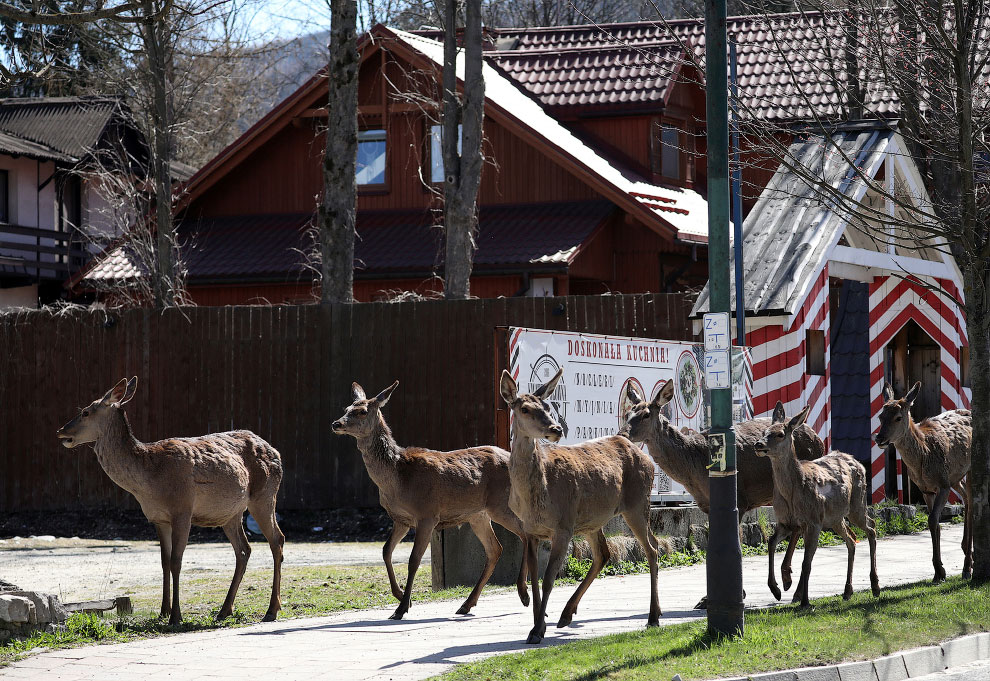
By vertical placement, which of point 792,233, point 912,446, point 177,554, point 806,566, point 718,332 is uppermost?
point 792,233

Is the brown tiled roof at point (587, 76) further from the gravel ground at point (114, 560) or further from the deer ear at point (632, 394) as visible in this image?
the gravel ground at point (114, 560)

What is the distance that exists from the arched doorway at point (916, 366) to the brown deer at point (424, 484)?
1341 centimetres

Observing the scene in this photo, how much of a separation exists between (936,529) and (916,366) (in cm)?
1180

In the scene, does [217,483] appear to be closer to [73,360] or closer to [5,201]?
[73,360]

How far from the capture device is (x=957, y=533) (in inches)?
779

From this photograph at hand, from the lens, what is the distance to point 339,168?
71.2ft

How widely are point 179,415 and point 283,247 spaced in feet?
33.8

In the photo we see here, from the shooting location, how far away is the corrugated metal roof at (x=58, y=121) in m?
42.6

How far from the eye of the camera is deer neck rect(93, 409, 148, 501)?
1157 cm

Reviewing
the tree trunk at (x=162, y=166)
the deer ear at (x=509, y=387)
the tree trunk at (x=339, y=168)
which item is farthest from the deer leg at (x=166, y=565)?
the tree trunk at (x=162, y=166)

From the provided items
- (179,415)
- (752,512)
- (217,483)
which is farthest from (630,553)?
(179,415)

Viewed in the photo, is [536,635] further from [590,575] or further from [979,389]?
[979,389]

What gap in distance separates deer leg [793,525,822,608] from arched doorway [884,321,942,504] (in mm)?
12516

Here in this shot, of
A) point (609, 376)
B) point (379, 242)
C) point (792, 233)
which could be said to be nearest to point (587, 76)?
point (379, 242)
